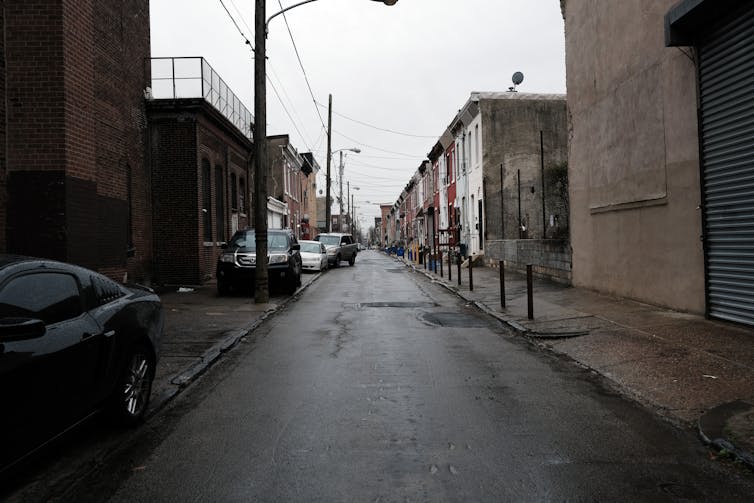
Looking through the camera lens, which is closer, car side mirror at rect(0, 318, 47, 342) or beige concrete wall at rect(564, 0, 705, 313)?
car side mirror at rect(0, 318, 47, 342)

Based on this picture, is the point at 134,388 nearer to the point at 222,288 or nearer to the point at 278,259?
the point at 222,288

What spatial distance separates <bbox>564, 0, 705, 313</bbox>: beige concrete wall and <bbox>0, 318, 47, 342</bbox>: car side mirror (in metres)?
9.41

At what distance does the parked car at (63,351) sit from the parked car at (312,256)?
2200 centimetres

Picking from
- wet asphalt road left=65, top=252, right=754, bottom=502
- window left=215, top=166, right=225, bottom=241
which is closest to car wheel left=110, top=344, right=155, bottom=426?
wet asphalt road left=65, top=252, right=754, bottom=502

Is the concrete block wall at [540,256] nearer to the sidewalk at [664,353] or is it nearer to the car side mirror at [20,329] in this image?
the sidewalk at [664,353]

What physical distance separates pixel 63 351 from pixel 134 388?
1.24 meters

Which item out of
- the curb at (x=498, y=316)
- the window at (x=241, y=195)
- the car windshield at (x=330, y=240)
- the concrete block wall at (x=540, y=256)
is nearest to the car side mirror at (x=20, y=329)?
the curb at (x=498, y=316)

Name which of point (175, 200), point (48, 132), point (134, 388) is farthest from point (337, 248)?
point (134, 388)

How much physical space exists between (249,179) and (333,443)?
24322 mm

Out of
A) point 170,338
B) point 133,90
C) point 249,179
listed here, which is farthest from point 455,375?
point 249,179

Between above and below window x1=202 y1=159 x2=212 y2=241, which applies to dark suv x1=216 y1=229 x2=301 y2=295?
below

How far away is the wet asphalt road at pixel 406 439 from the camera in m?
3.80

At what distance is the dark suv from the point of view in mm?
16391

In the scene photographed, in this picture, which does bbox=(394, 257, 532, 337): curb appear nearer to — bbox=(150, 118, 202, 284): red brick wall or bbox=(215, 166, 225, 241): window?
bbox=(150, 118, 202, 284): red brick wall
